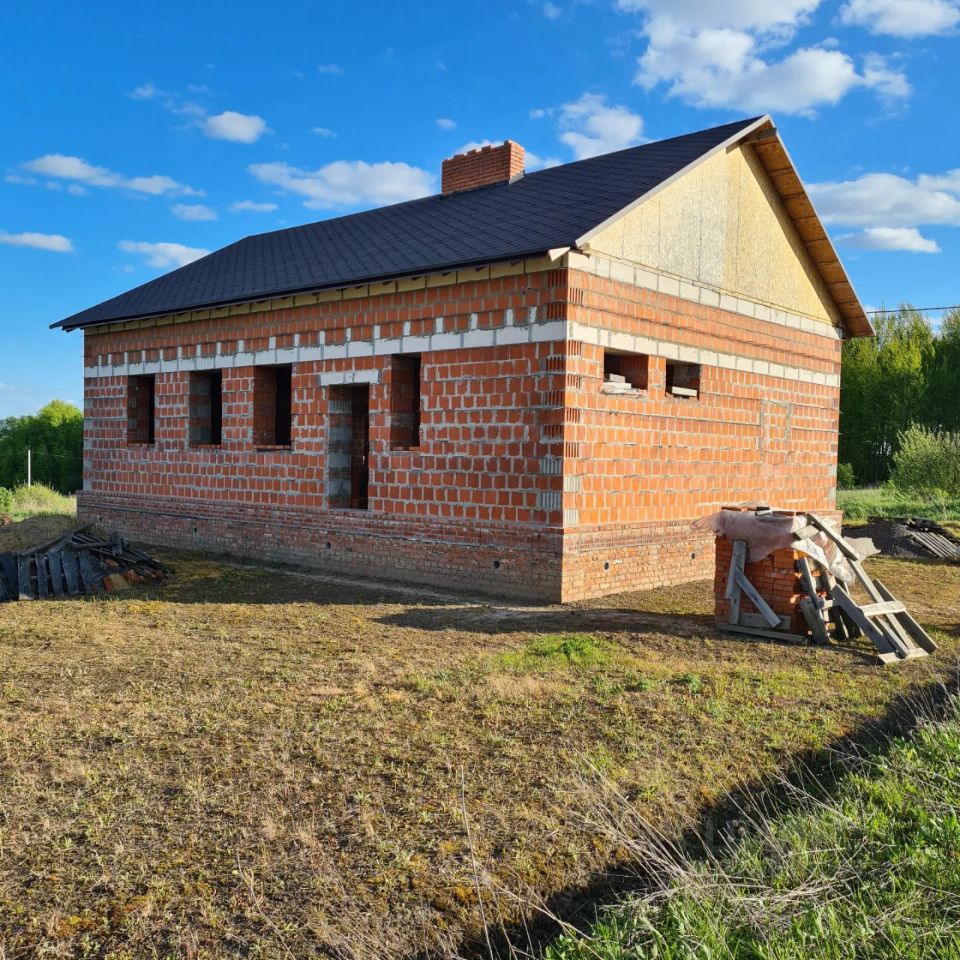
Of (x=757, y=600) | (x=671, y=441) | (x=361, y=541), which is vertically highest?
(x=671, y=441)

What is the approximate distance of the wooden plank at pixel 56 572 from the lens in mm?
11844

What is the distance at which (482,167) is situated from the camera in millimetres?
17219

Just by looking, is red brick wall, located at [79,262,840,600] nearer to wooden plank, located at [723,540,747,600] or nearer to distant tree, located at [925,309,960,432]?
wooden plank, located at [723,540,747,600]

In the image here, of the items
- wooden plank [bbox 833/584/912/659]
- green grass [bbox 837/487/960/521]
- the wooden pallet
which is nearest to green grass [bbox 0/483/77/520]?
the wooden pallet

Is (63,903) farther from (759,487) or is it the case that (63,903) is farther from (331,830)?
(759,487)

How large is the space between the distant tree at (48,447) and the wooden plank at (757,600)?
193 feet

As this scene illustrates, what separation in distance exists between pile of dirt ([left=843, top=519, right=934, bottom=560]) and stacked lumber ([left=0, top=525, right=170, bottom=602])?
47.3 ft

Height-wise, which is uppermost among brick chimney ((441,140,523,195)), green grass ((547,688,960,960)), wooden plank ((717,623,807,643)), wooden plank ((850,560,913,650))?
brick chimney ((441,140,523,195))

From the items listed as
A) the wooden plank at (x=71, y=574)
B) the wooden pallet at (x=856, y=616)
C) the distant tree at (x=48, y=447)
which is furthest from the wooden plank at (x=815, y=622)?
the distant tree at (x=48, y=447)

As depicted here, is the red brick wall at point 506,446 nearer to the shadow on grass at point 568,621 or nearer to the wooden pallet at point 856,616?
the shadow on grass at point 568,621

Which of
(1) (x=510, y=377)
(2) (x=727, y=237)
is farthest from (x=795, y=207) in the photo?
(1) (x=510, y=377)

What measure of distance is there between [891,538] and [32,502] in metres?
25.0

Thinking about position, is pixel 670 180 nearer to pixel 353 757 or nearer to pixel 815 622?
pixel 815 622

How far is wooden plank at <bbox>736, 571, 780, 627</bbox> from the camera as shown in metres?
9.27
